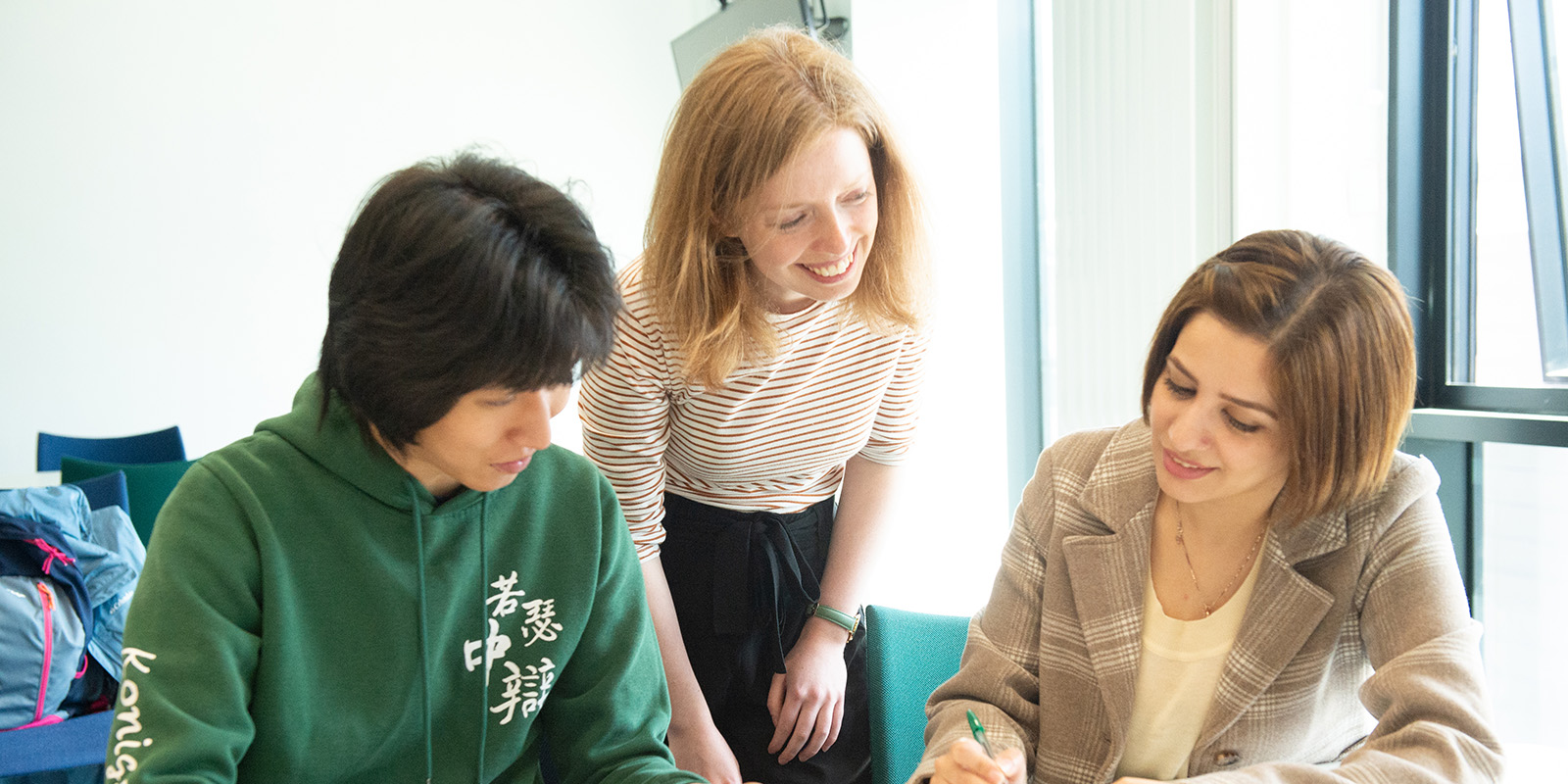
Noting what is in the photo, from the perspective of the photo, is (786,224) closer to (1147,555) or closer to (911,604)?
(1147,555)

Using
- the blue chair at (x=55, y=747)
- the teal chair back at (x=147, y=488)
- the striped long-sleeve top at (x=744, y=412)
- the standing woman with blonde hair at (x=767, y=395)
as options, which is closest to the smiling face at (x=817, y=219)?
the standing woman with blonde hair at (x=767, y=395)

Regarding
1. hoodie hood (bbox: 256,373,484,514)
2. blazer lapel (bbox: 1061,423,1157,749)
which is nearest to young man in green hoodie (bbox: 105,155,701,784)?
hoodie hood (bbox: 256,373,484,514)

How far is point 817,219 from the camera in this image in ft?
4.26

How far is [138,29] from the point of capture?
13.5ft

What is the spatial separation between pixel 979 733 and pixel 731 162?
0.70 meters

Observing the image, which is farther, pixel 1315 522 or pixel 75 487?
pixel 75 487

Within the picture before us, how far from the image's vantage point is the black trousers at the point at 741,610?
1.49 m

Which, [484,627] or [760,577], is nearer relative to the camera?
[484,627]

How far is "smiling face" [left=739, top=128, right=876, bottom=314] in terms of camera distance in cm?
128

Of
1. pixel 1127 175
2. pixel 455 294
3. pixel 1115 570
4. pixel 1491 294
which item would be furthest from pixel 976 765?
pixel 1127 175

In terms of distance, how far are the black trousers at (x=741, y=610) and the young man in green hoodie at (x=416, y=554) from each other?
12.9 inches

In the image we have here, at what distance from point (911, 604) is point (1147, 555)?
7.43ft

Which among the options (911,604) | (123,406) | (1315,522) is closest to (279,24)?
(123,406)

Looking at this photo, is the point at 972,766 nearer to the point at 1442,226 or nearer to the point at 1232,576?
the point at 1232,576
